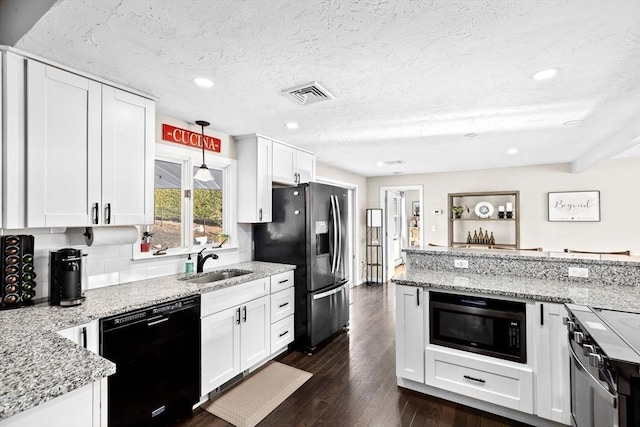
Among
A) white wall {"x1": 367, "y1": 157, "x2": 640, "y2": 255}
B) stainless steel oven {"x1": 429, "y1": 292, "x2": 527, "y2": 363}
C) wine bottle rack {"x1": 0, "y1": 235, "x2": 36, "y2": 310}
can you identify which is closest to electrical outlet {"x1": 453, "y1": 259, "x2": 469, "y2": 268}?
stainless steel oven {"x1": 429, "y1": 292, "x2": 527, "y2": 363}

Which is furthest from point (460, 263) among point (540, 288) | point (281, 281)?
point (281, 281)

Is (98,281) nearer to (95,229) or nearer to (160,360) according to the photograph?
(95,229)

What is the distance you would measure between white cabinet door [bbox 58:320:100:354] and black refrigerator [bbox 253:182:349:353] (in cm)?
193

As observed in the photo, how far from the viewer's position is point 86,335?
1679mm

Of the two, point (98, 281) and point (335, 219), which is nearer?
point (98, 281)

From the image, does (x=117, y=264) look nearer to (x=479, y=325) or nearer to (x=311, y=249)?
(x=311, y=249)

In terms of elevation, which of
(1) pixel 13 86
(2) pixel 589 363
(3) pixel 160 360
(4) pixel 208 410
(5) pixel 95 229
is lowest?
(4) pixel 208 410

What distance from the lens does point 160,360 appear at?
79.7 inches

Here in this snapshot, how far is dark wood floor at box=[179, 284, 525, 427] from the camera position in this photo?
219 centimetres

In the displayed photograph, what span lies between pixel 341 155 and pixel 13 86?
350 cm

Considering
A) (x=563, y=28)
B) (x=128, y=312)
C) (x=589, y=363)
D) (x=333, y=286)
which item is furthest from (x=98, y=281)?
(x=563, y=28)

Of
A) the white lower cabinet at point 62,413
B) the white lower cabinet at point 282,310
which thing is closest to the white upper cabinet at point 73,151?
the white lower cabinet at point 62,413

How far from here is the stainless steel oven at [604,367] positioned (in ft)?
4.19

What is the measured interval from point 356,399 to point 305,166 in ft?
9.17
